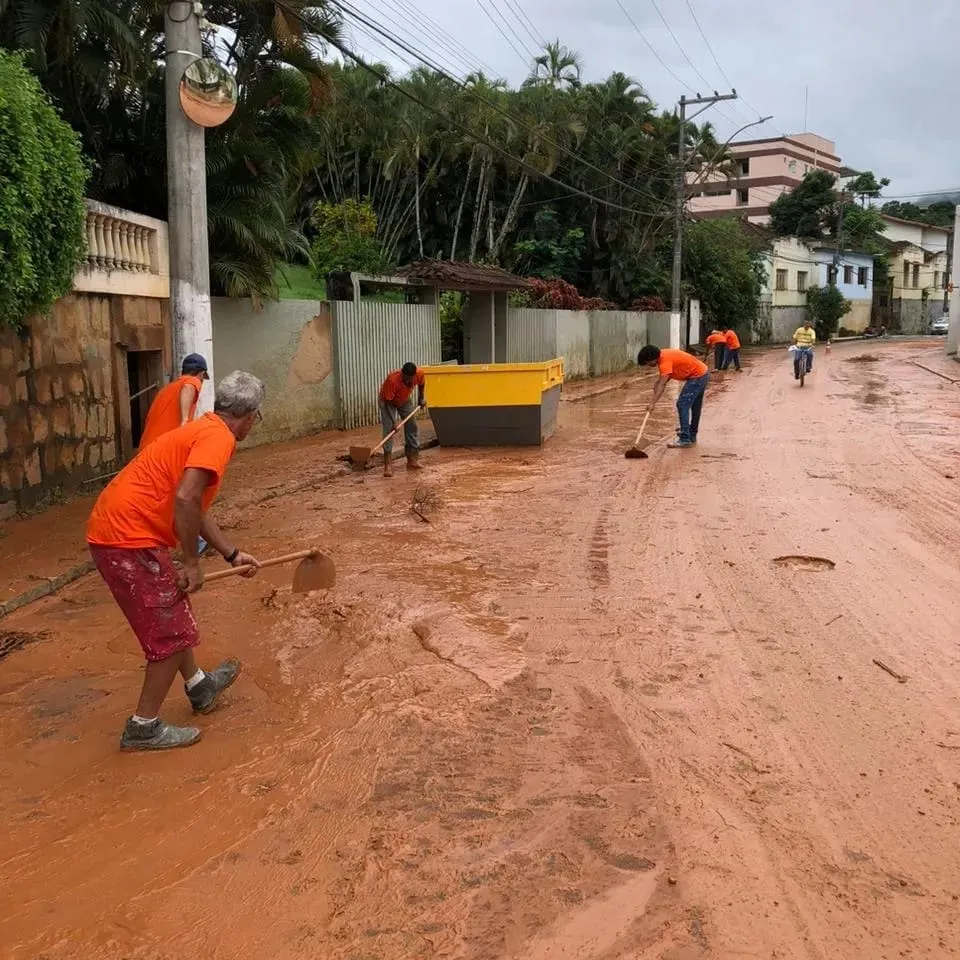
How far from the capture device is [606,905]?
277 centimetres

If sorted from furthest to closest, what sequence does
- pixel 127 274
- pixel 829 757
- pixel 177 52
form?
pixel 127 274 → pixel 177 52 → pixel 829 757

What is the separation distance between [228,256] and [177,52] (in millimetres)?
3334

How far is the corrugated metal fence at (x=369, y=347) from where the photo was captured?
14.8 m

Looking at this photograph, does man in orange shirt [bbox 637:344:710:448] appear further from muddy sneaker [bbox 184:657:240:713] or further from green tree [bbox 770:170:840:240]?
green tree [bbox 770:170:840:240]

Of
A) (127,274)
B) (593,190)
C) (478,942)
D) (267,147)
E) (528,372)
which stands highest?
(593,190)

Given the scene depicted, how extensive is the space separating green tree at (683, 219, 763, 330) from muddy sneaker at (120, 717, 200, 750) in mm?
38363

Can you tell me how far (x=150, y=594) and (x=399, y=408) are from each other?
768cm

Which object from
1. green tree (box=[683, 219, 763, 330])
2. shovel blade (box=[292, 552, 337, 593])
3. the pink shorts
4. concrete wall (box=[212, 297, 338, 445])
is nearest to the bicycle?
concrete wall (box=[212, 297, 338, 445])

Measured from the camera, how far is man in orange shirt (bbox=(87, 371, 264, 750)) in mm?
3613

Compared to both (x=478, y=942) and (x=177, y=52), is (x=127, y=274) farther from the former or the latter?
(x=478, y=942)

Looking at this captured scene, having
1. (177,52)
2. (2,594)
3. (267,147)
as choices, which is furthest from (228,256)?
(2,594)

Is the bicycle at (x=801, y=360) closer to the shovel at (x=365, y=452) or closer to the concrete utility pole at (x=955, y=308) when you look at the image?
the concrete utility pole at (x=955, y=308)

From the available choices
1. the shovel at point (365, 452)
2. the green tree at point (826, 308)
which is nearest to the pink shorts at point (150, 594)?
the shovel at point (365, 452)

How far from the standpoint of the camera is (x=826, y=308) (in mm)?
53312
